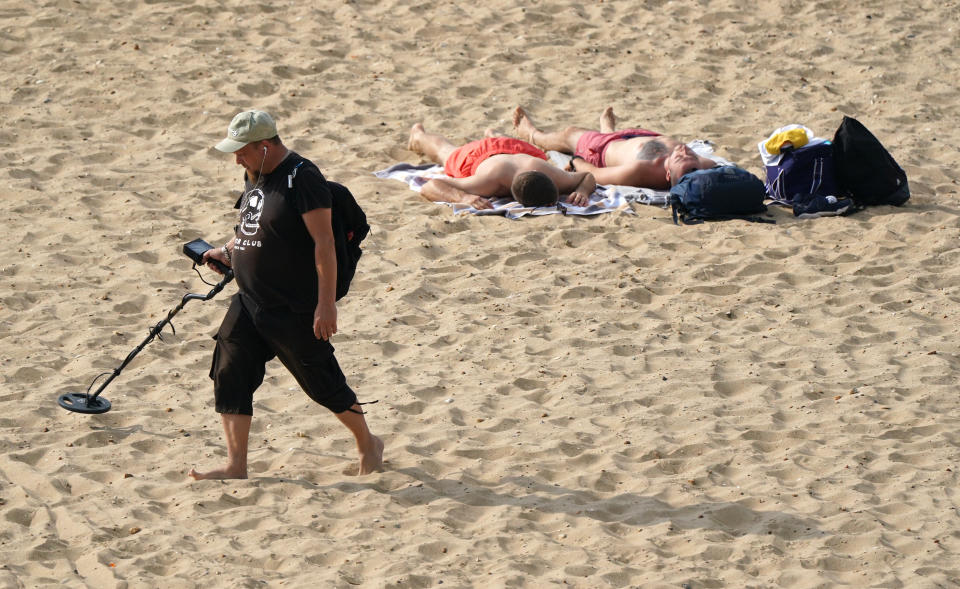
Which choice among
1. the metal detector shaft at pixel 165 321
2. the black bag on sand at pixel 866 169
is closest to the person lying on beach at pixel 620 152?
the black bag on sand at pixel 866 169

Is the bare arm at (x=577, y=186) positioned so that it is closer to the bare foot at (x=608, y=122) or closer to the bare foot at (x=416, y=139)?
the bare foot at (x=608, y=122)

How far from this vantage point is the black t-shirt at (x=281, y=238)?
458cm

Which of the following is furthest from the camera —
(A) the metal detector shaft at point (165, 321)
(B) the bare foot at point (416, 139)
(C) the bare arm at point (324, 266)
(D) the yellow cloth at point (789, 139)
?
(B) the bare foot at point (416, 139)

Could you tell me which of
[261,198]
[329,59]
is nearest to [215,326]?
[261,198]

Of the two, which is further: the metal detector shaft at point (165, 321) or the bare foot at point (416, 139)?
the bare foot at point (416, 139)

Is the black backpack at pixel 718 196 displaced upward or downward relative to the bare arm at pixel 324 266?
downward

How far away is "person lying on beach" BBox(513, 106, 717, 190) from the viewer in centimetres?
810

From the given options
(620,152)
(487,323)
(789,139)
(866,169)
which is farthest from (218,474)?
(866,169)

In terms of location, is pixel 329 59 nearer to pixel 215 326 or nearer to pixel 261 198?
pixel 215 326

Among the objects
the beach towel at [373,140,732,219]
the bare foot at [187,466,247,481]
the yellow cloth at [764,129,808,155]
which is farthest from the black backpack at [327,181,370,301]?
the yellow cloth at [764,129,808,155]

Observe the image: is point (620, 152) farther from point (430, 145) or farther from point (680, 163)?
point (430, 145)

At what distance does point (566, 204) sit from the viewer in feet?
26.2

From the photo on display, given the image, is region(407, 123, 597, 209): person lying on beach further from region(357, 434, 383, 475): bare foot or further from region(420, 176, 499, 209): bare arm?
region(357, 434, 383, 475): bare foot

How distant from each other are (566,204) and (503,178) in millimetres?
442
